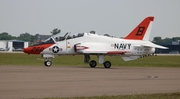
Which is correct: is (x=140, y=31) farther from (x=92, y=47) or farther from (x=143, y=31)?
(x=92, y=47)

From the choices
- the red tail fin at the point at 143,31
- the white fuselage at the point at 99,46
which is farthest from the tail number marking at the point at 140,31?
the white fuselage at the point at 99,46

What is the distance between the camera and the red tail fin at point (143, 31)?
109 ft

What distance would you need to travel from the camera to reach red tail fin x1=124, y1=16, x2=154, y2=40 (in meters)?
33.3

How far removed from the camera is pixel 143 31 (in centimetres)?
3338

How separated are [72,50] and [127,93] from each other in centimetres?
1700

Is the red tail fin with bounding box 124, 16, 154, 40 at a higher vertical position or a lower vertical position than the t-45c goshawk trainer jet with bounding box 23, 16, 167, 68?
higher

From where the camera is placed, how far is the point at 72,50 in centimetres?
3141

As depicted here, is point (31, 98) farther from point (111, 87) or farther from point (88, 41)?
point (88, 41)

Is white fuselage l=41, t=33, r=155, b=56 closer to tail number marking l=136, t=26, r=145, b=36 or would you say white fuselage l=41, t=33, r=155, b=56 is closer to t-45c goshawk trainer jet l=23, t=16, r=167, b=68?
t-45c goshawk trainer jet l=23, t=16, r=167, b=68

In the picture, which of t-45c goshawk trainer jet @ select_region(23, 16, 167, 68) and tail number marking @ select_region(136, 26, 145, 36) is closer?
t-45c goshawk trainer jet @ select_region(23, 16, 167, 68)

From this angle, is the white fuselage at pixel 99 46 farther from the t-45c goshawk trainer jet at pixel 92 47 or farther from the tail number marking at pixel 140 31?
the tail number marking at pixel 140 31

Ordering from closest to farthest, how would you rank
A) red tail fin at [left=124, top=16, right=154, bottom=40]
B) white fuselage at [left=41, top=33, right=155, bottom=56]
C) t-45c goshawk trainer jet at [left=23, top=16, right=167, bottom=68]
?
t-45c goshawk trainer jet at [left=23, top=16, right=167, bottom=68] → white fuselage at [left=41, top=33, right=155, bottom=56] → red tail fin at [left=124, top=16, right=154, bottom=40]

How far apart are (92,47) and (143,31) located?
16.0ft

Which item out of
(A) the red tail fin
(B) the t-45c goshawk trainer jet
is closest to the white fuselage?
(B) the t-45c goshawk trainer jet
